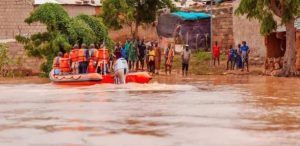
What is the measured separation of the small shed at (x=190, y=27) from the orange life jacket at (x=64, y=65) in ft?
43.7

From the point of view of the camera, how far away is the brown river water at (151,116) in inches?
431

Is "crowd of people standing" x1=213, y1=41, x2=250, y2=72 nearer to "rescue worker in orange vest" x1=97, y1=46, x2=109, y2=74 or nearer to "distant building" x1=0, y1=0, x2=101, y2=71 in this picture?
"distant building" x1=0, y1=0, x2=101, y2=71

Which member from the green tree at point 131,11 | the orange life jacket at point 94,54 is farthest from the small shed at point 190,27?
the orange life jacket at point 94,54

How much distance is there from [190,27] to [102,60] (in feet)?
48.7

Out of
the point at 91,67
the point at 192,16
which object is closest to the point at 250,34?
the point at 192,16

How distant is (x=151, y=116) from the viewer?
1425cm

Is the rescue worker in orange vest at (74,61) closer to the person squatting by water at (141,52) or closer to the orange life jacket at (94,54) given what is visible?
the orange life jacket at (94,54)

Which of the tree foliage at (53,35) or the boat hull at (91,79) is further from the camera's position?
the tree foliage at (53,35)

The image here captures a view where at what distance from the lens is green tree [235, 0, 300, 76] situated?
2706 cm

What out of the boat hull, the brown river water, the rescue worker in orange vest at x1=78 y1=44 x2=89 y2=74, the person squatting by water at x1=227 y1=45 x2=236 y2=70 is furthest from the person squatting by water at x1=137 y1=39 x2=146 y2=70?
the brown river water

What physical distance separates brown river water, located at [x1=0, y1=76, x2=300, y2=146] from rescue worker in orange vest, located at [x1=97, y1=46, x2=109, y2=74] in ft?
3.80

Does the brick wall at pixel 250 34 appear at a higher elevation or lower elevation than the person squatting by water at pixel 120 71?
higher

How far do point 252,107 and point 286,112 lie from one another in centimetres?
132

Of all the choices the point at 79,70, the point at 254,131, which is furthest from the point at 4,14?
the point at 254,131
